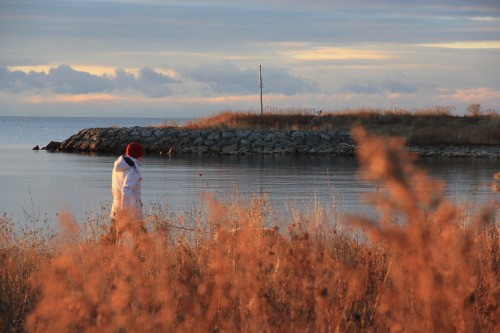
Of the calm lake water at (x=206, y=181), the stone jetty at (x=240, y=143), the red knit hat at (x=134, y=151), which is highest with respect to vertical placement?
the red knit hat at (x=134, y=151)

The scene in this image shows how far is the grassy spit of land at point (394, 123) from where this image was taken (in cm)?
5025

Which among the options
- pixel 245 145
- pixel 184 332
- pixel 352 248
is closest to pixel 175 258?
A: pixel 352 248

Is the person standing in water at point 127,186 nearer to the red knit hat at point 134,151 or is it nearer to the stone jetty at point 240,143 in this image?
the red knit hat at point 134,151

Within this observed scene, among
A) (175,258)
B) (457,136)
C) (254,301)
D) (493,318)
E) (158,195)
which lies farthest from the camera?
(457,136)

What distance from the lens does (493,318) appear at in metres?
6.05

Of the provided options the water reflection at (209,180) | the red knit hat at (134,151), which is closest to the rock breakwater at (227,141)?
the water reflection at (209,180)

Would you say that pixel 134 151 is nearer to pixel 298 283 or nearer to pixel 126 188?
pixel 126 188

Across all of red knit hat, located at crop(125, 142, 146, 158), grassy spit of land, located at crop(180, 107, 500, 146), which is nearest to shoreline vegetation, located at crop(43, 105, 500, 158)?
grassy spit of land, located at crop(180, 107, 500, 146)

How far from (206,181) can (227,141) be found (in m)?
23.4

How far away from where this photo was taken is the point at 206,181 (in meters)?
28.1

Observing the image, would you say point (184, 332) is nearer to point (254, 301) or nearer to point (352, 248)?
point (254, 301)

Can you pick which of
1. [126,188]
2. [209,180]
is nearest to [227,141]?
[209,180]

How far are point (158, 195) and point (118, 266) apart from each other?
15409 millimetres

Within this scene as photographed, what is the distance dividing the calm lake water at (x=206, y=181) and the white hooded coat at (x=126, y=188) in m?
4.85
